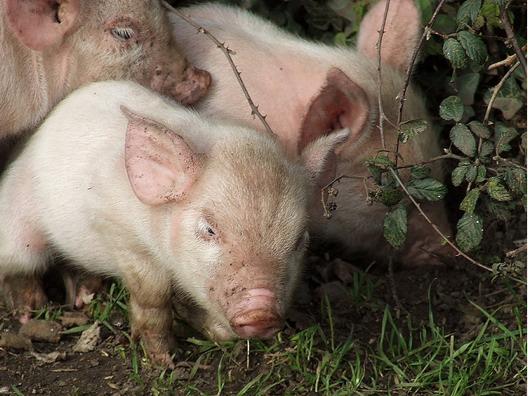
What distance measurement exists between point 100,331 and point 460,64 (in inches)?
81.3

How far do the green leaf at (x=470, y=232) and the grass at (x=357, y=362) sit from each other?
0.52m

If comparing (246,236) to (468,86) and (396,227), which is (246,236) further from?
(468,86)

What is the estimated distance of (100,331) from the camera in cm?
499

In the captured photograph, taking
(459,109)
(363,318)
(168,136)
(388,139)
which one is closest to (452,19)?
(388,139)

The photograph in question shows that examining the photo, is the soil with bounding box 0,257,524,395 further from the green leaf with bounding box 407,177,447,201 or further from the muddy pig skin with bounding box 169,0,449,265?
the green leaf with bounding box 407,177,447,201

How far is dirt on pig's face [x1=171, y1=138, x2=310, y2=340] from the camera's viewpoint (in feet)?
12.9

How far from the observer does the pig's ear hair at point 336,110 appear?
191 inches

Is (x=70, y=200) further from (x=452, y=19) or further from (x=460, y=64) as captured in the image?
(x=452, y=19)

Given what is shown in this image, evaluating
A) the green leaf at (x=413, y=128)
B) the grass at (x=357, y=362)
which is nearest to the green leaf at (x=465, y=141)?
the green leaf at (x=413, y=128)

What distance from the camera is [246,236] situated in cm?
398

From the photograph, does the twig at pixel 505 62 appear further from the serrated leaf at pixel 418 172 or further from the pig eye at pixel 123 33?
the pig eye at pixel 123 33

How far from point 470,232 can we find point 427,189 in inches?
10.0

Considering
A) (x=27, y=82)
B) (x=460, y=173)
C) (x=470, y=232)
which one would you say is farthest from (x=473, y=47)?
(x=27, y=82)

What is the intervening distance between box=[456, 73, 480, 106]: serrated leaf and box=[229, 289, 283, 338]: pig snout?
238 cm
